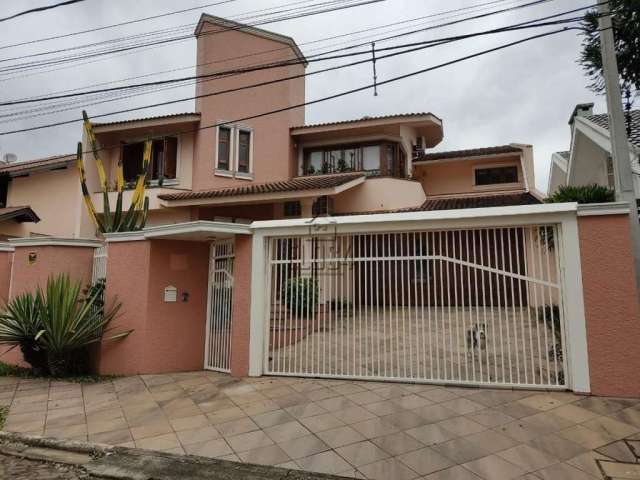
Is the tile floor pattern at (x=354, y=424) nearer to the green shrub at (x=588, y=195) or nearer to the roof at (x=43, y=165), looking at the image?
the green shrub at (x=588, y=195)

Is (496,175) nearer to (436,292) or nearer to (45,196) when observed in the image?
(436,292)

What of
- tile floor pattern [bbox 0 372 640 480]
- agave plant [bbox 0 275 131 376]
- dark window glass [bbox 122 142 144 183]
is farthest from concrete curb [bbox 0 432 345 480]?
dark window glass [bbox 122 142 144 183]

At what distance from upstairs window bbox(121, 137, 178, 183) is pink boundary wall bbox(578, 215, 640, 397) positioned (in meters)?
12.7

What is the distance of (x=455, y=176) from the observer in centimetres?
1739

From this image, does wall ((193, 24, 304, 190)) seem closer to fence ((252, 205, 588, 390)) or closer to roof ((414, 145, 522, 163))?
roof ((414, 145, 522, 163))

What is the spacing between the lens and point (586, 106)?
12445mm

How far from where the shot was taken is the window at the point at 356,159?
1437 cm

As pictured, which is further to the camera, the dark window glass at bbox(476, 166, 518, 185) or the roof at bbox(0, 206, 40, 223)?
the dark window glass at bbox(476, 166, 518, 185)

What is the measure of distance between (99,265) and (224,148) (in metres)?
7.16

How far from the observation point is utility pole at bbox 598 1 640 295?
519 cm

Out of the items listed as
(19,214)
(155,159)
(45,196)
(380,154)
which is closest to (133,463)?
(155,159)

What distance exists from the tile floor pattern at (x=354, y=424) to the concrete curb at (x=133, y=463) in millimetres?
138

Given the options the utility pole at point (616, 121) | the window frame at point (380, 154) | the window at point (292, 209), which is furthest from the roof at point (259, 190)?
the utility pole at point (616, 121)

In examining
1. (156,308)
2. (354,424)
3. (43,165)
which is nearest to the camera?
(354,424)
